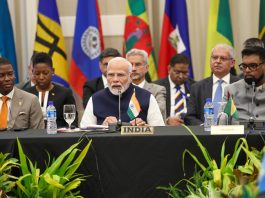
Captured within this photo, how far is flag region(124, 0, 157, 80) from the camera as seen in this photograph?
8375mm

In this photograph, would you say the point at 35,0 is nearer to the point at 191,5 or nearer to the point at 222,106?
the point at 191,5

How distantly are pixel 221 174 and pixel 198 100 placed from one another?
244 cm

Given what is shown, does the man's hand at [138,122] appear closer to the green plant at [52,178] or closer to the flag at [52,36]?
the green plant at [52,178]

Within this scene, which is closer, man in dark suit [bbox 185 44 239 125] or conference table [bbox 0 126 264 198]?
conference table [bbox 0 126 264 198]

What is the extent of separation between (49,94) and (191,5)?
277cm

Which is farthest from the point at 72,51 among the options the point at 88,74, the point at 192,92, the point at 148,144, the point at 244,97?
the point at 148,144

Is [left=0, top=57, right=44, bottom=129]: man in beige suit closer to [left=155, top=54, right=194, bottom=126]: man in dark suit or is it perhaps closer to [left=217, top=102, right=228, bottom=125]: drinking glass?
[left=217, top=102, right=228, bottom=125]: drinking glass

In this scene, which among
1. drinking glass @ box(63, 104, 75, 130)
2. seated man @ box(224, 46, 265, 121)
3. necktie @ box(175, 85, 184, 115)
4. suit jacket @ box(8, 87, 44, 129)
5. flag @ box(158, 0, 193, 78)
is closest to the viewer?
drinking glass @ box(63, 104, 75, 130)

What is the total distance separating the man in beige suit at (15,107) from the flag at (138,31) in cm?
261

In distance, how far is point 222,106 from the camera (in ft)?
17.1

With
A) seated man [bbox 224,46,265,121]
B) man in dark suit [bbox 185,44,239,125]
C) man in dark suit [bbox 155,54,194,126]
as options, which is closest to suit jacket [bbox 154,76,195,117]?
man in dark suit [bbox 155,54,194,126]

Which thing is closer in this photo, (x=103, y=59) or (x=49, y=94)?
(x=49, y=94)

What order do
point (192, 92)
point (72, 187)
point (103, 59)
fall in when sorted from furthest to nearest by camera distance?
1. point (103, 59)
2. point (192, 92)
3. point (72, 187)

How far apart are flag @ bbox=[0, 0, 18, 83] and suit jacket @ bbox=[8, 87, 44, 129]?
2842 millimetres
